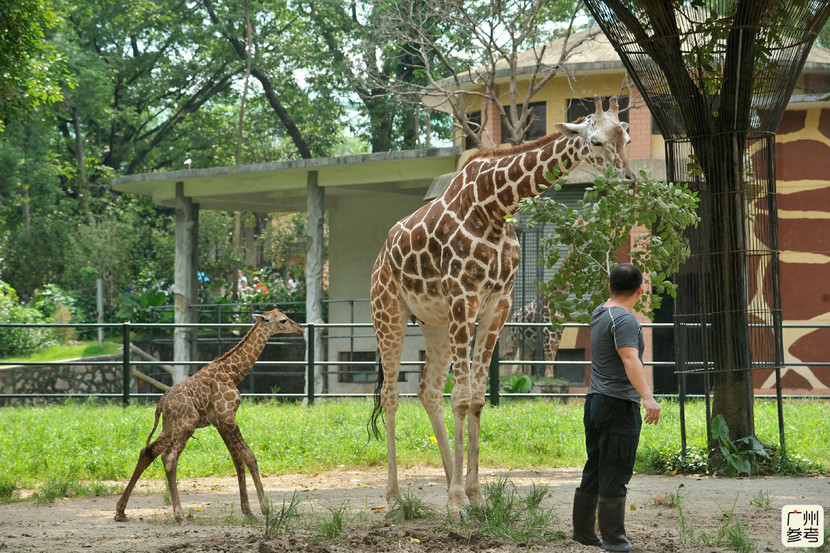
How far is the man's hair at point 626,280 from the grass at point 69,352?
17142 millimetres

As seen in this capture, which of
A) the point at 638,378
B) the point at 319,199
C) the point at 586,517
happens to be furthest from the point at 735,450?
the point at 319,199

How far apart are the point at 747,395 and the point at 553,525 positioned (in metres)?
2.98

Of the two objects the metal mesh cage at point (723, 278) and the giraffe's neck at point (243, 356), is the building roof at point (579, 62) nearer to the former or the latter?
the metal mesh cage at point (723, 278)

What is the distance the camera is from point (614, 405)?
500 centimetres

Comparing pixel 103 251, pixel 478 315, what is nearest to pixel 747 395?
pixel 478 315

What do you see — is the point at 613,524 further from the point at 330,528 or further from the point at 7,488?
the point at 7,488

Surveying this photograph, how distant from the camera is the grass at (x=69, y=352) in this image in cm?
1977

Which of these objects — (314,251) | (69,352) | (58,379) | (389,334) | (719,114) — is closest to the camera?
(389,334)

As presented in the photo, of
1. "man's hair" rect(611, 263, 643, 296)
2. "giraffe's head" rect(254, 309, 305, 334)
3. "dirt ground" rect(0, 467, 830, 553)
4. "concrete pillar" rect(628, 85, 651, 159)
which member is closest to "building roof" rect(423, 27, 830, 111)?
"concrete pillar" rect(628, 85, 651, 159)

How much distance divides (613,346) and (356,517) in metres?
2.33

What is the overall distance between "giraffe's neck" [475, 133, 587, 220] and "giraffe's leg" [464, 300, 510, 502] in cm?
73

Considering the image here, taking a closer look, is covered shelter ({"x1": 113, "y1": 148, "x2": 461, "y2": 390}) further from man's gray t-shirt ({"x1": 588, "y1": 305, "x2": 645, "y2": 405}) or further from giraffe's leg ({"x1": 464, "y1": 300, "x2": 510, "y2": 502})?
man's gray t-shirt ({"x1": 588, "y1": 305, "x2": 645, "y2": 405})

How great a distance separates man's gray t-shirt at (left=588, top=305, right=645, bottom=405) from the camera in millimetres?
4879

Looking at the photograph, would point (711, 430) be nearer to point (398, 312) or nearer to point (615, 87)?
point (398, 312)
